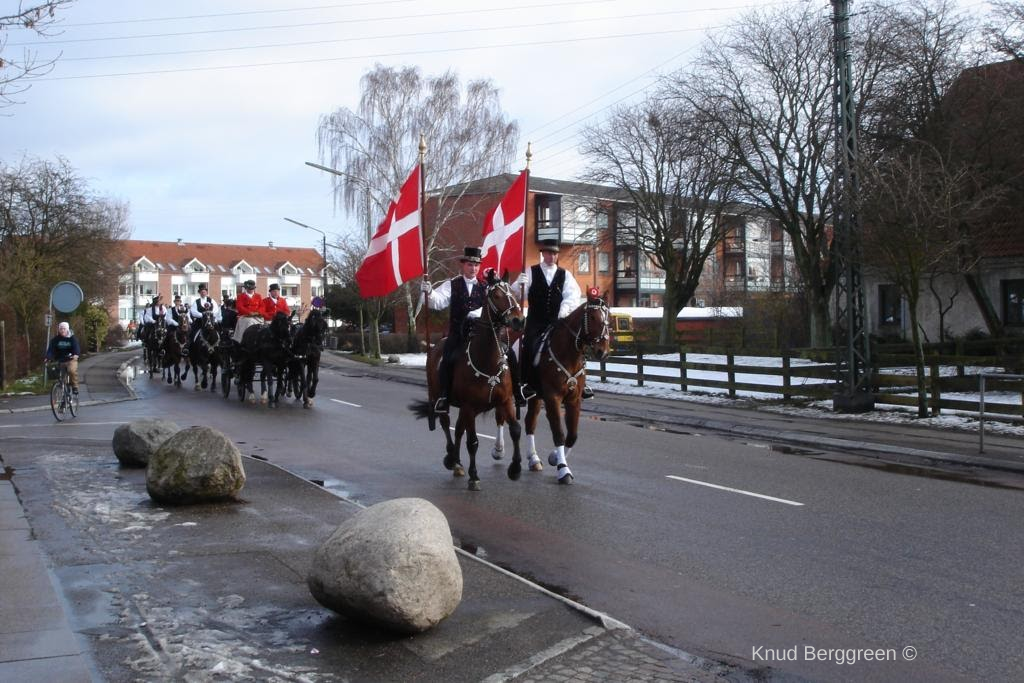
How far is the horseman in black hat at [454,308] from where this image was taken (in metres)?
11.6

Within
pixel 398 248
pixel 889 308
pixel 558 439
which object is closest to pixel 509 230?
pixel 398 248

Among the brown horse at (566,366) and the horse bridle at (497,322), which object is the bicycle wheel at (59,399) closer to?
the horse bridle at (497,322)

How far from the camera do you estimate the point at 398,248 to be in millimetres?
13688

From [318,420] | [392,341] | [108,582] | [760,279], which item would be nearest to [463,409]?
[108,582]

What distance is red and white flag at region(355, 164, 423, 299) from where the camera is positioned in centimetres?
1339

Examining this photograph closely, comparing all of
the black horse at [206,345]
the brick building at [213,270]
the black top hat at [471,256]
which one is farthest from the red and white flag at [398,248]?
the brick building at [213,270]

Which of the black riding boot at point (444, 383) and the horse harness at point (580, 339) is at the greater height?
the horse harness at point (580, 339)

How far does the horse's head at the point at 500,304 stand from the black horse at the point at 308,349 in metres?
11.9

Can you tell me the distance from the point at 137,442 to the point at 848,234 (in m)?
13.7

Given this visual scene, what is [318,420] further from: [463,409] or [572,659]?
[572,659]

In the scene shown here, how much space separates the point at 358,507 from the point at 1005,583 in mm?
5741

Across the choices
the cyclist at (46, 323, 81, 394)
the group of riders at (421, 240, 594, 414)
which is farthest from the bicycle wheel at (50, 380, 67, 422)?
the group of riders at (421, 240, 594, 414)

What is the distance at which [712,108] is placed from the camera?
123 feet

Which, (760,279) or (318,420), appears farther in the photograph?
(760,279)
